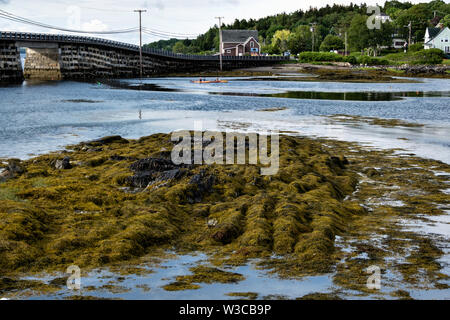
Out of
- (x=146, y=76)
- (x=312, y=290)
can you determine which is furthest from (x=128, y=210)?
(x=146, y=76)

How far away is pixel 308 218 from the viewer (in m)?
13.2

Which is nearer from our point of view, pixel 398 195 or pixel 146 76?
pixel 398 195

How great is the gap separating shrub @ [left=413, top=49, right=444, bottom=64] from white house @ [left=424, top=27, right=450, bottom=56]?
11497 millimetres

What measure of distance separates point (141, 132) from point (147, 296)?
2474 cm

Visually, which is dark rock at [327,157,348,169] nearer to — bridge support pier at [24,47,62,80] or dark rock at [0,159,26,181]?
dark rock at [0,159,26,181]

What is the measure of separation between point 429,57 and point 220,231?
417 feet

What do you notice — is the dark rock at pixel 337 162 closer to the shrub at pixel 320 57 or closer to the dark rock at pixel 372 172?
the dark rock at pixel 372 172

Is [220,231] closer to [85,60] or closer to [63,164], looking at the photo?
[63,164]

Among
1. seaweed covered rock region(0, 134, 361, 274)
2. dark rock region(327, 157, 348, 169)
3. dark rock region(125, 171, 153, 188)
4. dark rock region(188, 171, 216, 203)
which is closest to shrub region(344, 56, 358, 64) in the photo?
dark rock region(327, 157, 348, 169)

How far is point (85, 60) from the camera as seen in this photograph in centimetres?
11838

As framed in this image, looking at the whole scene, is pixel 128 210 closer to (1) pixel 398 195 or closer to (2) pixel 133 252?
(2) pixel 133 252

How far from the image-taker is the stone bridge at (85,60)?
3880 inches

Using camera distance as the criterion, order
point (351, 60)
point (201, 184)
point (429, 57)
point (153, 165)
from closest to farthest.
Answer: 1. point (201, 184)
2. point (153, 165)
3. point (429, 57)
4. point (351, 60)

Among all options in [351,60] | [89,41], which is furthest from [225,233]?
[351,60]
